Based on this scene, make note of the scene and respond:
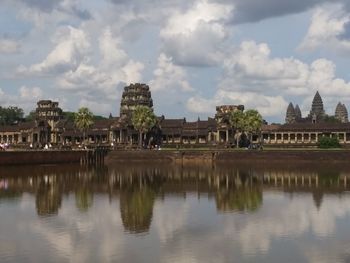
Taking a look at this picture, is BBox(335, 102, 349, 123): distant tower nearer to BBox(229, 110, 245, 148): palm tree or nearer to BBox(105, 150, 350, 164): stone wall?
BBox(229, 110, 245, 148): palm tree

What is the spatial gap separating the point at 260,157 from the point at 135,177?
2882 cm

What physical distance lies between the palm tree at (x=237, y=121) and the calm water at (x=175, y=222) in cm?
4892

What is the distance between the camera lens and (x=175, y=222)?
2947 cm

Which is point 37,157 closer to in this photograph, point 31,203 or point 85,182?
point 85,182

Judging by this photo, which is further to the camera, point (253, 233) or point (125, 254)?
point (253, 233)

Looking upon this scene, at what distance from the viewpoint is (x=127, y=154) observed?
90938 millimetres

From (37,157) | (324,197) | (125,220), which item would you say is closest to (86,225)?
(125,220)

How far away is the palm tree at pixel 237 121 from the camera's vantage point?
101463mm

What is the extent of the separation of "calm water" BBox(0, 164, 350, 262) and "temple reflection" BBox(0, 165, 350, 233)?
3.2 inches

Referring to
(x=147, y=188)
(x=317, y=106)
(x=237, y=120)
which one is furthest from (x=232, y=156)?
(x=317, y=106)

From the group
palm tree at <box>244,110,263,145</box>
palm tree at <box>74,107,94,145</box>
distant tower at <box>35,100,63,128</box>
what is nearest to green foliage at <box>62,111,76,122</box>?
distant tower at <box>35,100,63,128</box>

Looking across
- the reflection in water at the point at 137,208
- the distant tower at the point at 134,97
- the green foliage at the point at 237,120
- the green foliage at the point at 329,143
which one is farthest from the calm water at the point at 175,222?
the distant tower at the point at 134,97

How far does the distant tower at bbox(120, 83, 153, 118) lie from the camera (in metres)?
125

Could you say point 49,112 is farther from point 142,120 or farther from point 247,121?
point 247,121
